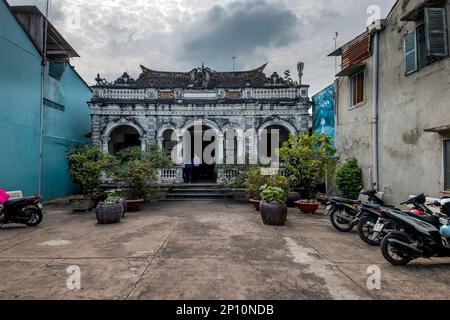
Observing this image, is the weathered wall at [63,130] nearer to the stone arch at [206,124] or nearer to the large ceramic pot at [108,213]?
the large ceramic pot at [108,213]

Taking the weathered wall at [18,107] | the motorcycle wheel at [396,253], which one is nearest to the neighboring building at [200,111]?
the weathered wall at [18,107]

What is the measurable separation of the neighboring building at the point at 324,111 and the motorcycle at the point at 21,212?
1069 centimetres

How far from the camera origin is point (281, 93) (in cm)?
1255

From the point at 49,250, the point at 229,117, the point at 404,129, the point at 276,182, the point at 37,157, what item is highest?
the point at 229,117

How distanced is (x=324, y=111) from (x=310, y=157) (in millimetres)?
4769

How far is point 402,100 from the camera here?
6.36m

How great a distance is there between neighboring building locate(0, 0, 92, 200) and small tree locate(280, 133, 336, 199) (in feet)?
29.8

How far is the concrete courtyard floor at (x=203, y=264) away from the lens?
2799 mm

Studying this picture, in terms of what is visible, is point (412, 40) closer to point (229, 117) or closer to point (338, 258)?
point (338, 258)

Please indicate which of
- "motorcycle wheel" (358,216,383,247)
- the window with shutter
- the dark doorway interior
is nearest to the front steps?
the dark doorway interior

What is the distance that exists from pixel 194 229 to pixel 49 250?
276 cm

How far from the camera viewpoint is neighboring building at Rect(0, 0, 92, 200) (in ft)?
26.0

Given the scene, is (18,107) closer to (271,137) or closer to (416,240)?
(271,137)
